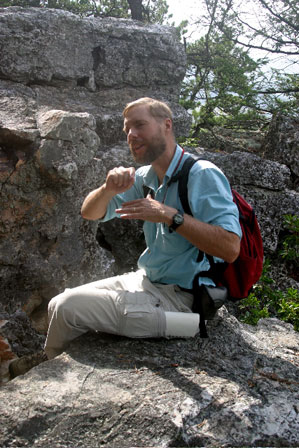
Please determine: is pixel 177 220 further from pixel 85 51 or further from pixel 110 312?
pixel 85 51

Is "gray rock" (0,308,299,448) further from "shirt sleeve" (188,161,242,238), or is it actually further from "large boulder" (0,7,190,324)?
"large boulder" (0,7,190,324)

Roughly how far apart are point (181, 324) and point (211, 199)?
978mm

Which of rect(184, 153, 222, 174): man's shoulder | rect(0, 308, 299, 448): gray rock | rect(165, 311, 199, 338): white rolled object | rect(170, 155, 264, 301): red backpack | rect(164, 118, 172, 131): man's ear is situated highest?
rect(164, 118, 172, 131): man's ear

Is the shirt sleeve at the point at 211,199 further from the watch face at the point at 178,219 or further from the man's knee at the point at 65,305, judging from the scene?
the man's knee at the point at 65,305

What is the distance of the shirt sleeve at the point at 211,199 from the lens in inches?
125

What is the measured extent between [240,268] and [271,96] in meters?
6.40

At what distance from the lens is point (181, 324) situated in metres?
3.48

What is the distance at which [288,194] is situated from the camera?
691 centimetres

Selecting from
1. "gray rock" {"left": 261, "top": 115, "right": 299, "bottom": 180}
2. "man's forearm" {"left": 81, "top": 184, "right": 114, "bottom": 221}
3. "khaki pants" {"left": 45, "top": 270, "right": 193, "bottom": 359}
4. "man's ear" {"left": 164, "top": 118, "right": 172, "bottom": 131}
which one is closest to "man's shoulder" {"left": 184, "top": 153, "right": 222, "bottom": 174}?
"man's ear" {"left": 164, "top": 118, "right": 172, "bottom": 131}

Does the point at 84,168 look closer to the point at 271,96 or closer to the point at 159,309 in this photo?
the point at 159,309

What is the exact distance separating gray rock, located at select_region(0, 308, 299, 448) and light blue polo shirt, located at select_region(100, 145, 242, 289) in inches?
21.7

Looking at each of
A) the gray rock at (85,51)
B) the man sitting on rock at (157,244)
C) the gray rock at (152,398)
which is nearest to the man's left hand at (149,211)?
the man sitting on rock at (157,244)

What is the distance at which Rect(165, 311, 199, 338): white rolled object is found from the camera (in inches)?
136

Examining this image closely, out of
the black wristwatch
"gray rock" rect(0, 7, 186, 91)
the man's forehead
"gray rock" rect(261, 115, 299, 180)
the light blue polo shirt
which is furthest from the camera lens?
"gray rock" rect(261, 115, 299, 180)
